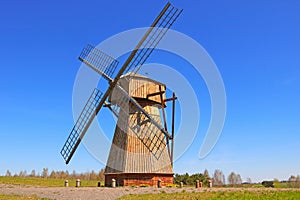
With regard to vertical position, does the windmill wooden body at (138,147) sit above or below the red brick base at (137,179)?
above

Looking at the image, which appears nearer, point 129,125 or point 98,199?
point 98,199

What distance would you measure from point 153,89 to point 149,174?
702cm

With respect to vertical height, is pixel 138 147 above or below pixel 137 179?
above

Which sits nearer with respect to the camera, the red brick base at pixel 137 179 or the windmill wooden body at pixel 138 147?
the red brick base at pixel 137 179

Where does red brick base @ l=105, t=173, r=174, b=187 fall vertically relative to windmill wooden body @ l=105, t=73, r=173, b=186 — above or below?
below

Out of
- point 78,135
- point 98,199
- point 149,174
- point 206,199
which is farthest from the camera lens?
point 78,135

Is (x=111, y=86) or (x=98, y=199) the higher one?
(x=111, y=86)

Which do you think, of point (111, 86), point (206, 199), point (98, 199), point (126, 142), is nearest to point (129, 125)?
point (126, 142)

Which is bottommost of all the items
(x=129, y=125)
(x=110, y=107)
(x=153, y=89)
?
(x=129, y=125)

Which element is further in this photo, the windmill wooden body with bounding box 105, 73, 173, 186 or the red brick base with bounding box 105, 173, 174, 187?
the windmill wooden body with bounding box 105, 73, 173, 186

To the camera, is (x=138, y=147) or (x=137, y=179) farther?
(x=138, y=147)

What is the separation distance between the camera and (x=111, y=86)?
2406cm

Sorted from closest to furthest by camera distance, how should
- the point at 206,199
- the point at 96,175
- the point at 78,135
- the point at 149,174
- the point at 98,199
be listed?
the point at 206,199 → the point at 98,199 → the point at 149,174 → the point at 78,135 → the point at 96,175

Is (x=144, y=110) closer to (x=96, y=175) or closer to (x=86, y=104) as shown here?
(x=86, y=104)
